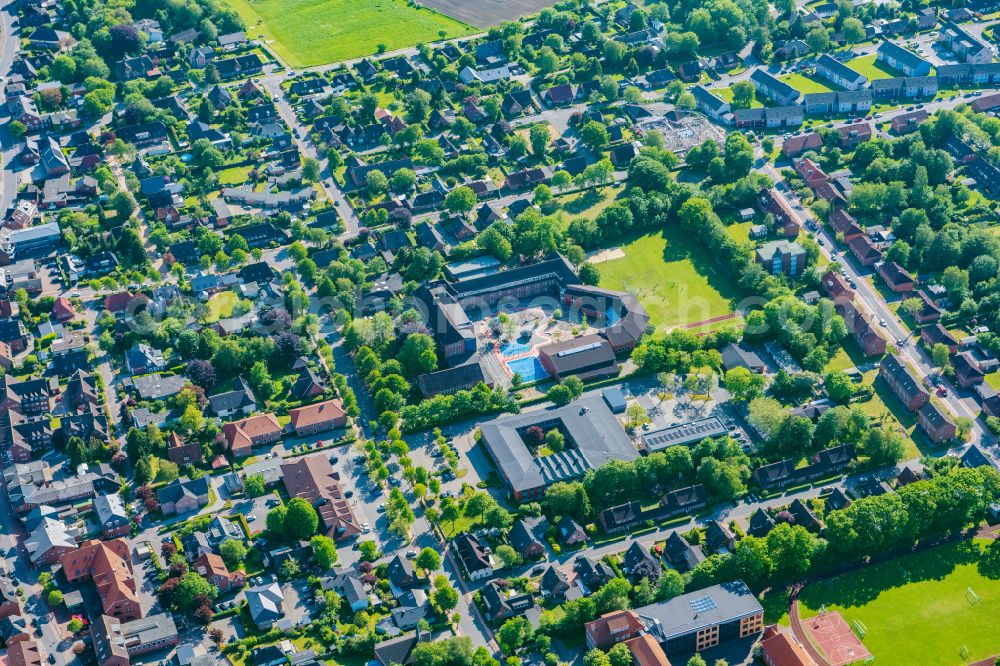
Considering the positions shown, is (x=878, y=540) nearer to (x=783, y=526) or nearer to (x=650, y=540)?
(x=783, y=526)

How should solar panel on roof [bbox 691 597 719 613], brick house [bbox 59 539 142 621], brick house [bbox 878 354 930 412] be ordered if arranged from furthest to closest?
brick house [bbox 878 354 930 412], brick house [bbox 59 539 142 621], solar panel on roof [bbox 691 597 719 613]

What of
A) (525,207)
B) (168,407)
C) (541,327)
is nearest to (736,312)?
(541,327)

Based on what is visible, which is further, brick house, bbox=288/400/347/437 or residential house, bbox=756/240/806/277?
residential house, bbox=756/240/806/277

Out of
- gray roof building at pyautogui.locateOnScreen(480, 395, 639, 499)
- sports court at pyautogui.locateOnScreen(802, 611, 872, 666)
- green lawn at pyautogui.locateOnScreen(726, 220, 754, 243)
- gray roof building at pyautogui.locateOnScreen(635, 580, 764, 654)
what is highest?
green lawn at pyautogui.locateOnScreen(726, 220, 754, 243)

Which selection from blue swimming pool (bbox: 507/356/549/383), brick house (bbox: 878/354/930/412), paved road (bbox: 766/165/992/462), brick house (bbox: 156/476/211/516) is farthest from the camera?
blue swimming pool (bbox: 507/356/549/383)

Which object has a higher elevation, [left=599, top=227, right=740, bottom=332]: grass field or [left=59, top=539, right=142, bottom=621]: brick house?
[left=59, top=539, right=142, bottom=621]: brick house

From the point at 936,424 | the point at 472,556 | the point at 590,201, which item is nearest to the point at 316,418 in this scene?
the point at 472,556

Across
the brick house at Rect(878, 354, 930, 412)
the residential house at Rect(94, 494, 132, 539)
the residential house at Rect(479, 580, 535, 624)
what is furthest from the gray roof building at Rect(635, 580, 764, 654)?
the residential house at Rect(94, 494, 132, 539)

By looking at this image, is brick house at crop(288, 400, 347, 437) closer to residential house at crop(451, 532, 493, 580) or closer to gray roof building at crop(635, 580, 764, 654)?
residential house at crop(451, 532, 493, 580)
